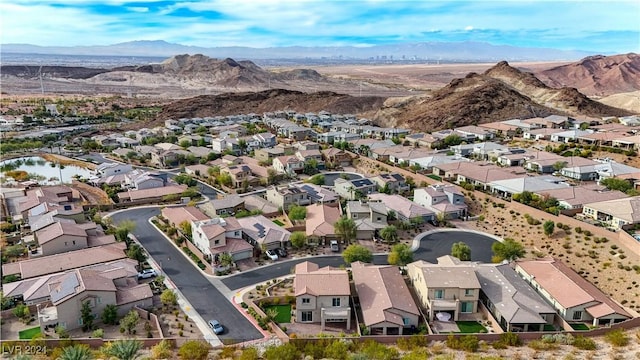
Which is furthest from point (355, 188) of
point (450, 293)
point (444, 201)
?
point (450, 293)

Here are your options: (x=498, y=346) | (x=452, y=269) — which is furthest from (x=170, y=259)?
(x=498, y=346)

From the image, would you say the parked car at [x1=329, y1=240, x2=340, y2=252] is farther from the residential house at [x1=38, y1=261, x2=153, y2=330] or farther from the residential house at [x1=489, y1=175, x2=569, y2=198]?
the residential house at [x1=489, y1=175, x2=569, y2=198]

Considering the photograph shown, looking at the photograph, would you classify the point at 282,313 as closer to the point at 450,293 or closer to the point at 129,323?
the point at 129,323

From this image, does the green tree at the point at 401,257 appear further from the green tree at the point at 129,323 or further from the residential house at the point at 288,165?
the residential house at the point at 288,165

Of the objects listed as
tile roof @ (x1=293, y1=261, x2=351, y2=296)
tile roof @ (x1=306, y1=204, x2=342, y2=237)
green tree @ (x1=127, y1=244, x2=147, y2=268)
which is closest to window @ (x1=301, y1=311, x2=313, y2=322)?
tile roof @ (x1=293, y1=261, x2=351, y2=296)

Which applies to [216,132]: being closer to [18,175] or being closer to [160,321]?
[18,175]
